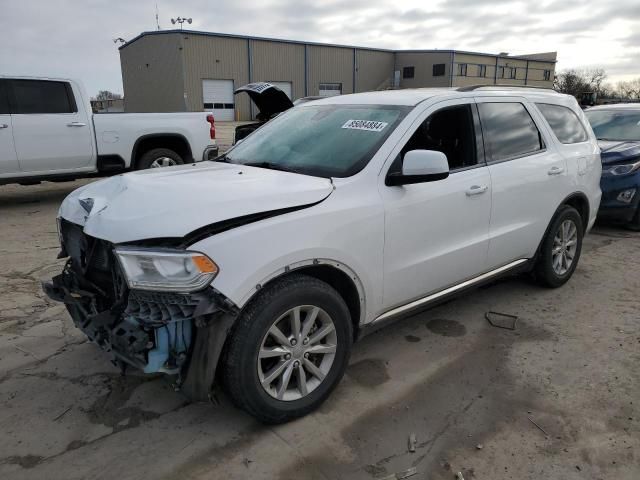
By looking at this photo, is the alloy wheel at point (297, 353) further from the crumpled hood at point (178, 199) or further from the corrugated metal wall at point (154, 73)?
the corrugated metal wall at point (154, 73)

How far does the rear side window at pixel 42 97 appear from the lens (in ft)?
24.7

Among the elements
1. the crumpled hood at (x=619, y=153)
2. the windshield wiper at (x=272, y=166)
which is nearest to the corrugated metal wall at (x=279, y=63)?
the crumpled hood at (x=619, y=153)

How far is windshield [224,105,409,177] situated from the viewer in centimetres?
315

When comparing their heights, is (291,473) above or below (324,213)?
below

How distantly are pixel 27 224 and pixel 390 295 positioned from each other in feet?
19.5

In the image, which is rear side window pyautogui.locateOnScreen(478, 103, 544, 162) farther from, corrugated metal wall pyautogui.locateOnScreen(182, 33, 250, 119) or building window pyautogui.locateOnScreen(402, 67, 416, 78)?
building window pyautogui.locateOnScreen(402, 67, 416, 78)

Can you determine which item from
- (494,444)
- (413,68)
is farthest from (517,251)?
(413,68)

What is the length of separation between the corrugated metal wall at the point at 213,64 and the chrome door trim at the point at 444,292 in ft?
124

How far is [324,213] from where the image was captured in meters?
2.73

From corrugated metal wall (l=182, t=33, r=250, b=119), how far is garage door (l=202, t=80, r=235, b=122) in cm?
40

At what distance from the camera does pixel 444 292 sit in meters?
3.61

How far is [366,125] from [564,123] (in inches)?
93.7

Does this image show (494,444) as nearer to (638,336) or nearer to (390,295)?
(390,295)

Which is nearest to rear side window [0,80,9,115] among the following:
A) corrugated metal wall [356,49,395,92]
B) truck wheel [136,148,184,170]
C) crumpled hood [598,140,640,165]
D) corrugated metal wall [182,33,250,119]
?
truck wheel [136,148,184,170]
